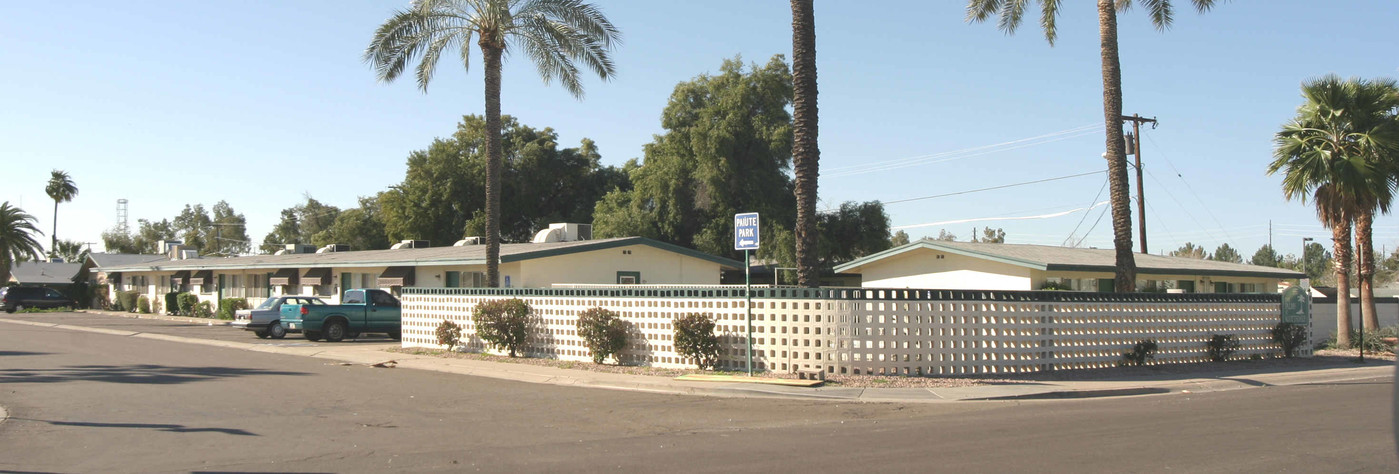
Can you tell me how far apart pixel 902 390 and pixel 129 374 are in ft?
44.0

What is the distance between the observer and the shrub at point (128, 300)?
2105 inches

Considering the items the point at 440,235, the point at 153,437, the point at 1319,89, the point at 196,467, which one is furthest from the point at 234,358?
the point at 440,235

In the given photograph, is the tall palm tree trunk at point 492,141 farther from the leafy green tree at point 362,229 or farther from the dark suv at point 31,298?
the leafy green tree at point 362,229

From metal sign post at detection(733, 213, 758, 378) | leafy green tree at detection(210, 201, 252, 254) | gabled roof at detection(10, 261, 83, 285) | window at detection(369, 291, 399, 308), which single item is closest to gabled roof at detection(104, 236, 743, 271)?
window at detection(369, 291, 399, 308)

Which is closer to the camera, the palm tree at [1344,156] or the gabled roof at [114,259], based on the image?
the palm tree at [1344,156]

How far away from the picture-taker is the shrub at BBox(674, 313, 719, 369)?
1645 cm

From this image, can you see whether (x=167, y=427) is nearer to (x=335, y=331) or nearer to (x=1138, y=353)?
(x=1138, y=353)

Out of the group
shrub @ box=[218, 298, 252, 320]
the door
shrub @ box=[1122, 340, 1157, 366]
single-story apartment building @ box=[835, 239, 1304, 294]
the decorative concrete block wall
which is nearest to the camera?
the decorative concrete block wall

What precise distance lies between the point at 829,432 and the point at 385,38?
56.1 ft

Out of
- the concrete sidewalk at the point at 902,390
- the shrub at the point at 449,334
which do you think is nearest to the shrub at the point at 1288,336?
the concrete sidewalk at the point at 902,390

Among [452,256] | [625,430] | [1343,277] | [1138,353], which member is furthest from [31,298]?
[1343,277]

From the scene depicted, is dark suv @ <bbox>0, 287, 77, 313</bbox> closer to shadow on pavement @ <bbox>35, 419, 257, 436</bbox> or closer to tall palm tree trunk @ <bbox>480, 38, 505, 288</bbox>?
tall palm tree trunk @ <bbox>480, 38, 505, 288</bbox>

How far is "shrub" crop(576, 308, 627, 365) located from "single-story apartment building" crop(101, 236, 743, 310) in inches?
416

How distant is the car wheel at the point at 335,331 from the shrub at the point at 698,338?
585 inches
